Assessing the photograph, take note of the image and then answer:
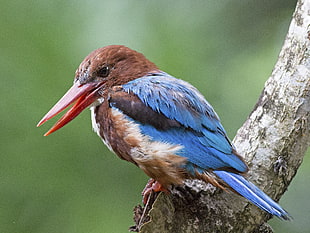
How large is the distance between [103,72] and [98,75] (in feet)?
0.11

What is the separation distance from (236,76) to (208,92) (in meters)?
0.26

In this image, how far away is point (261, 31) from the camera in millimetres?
4188

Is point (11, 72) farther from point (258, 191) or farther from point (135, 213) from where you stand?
point (258, 191)

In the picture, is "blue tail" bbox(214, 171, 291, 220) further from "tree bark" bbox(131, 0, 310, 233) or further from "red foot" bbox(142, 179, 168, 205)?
"red foot" bbox(142, 179, 168, 205)

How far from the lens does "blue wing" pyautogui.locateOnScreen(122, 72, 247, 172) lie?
121 inches

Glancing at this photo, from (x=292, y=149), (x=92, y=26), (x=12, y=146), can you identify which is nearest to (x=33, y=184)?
(x=12, y=146)

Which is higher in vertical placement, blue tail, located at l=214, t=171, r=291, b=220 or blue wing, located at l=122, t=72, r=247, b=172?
blue wing, located at l=122, t=72, r=247, b=172

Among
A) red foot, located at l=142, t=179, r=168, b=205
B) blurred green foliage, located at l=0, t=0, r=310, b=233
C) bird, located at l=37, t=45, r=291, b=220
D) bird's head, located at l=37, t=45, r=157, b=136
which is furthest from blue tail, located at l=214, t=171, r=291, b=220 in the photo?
bird's head, located at l=37, t=45, r=157, b=136

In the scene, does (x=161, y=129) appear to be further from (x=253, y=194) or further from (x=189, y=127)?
(x=253, y=194)

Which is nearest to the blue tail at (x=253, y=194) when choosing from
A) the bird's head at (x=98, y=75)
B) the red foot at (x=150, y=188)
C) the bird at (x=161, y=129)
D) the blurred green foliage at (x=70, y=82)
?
the bird at (x=161, y=129)

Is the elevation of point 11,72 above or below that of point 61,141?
above

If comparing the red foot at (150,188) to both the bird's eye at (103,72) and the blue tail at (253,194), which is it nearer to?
the blue tail at (253,194)

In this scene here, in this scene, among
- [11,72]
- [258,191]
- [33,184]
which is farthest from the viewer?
[11,72]

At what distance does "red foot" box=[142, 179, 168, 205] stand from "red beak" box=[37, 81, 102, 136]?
493 mm
